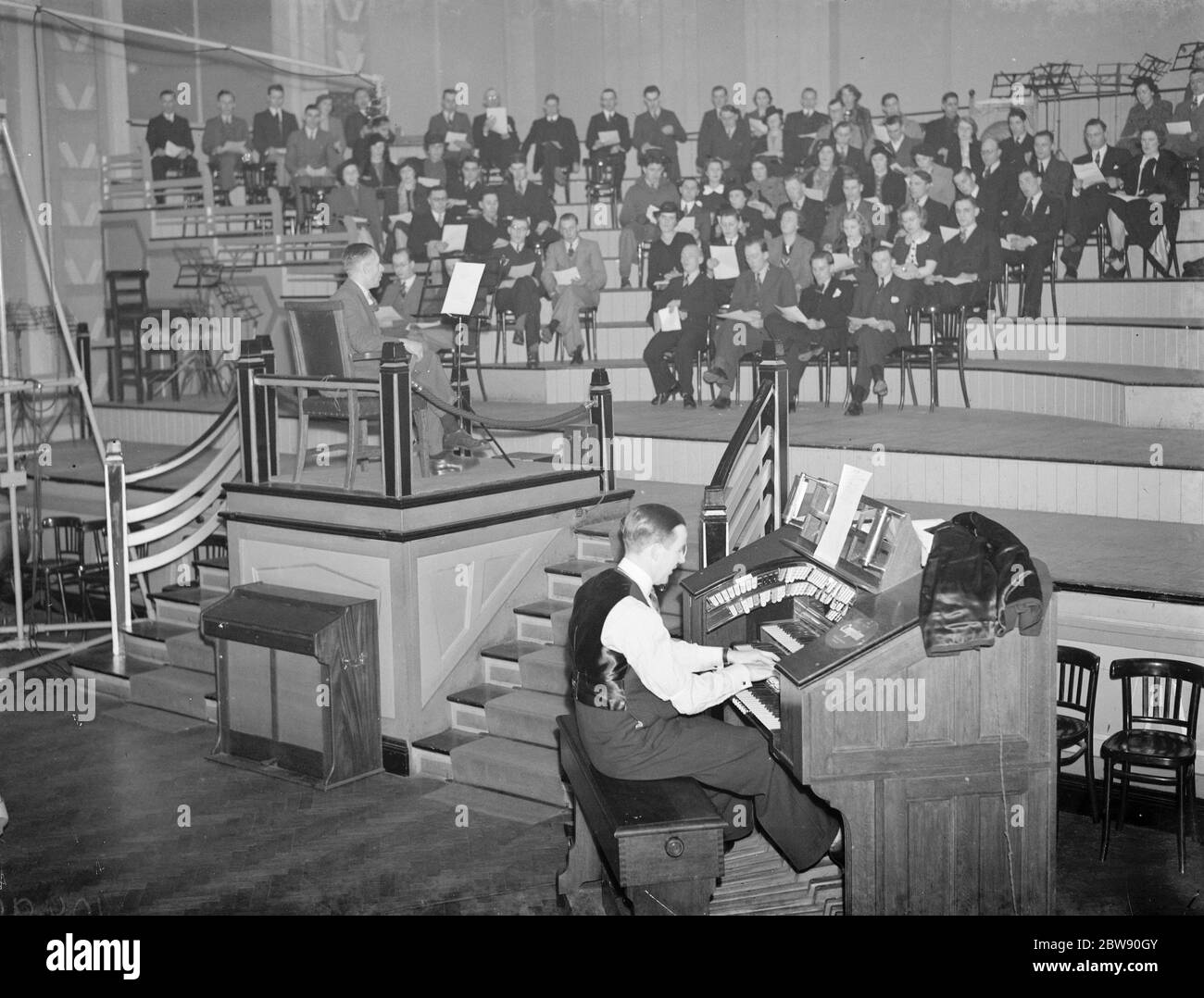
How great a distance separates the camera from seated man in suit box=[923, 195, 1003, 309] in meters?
9.04

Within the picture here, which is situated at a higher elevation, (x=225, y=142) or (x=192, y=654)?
(x=225, y=142)

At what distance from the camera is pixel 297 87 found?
47.4 feet

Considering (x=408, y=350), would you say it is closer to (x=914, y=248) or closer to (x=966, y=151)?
(x=914, y=248)

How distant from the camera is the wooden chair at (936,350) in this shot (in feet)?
28.7

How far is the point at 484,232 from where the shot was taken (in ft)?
36.4

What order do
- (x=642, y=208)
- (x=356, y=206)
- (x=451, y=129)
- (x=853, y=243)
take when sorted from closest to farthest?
1. (x=853, y=243)
2. (x=642, y=208)
3. (x=356, y=206)
4. (x=451, y=129)

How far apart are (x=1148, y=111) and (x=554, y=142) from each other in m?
5.11

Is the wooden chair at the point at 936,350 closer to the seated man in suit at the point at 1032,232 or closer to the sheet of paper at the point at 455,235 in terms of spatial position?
the seated man in suit at the point at 1032,232

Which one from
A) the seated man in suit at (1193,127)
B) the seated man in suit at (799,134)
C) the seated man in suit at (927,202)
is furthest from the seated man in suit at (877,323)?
the seated man in suit at (799,134)

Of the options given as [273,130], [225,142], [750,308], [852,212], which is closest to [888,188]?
[852,212]

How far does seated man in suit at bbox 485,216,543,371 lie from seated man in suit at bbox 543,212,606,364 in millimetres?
134

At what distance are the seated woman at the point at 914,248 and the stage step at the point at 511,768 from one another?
15.6 feet
